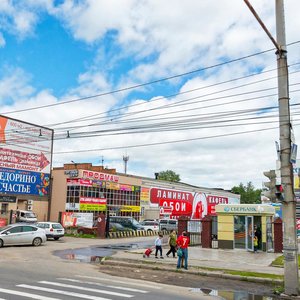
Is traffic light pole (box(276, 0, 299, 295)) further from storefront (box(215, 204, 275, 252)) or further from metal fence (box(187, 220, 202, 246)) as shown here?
metal fence (box(187, 220, 202, 246))

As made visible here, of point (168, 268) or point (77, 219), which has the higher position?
point (77, 219)

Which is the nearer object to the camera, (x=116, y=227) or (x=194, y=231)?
(x=194, y=231)

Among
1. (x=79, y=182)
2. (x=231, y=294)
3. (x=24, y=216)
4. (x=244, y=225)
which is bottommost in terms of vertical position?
(x=231, y=294)

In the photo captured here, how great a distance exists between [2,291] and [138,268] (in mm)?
8234

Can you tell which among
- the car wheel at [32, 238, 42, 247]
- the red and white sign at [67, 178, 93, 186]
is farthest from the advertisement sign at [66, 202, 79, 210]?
the car wheel at [32, 238, 42, 247]

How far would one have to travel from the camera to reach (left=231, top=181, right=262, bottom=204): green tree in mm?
151200

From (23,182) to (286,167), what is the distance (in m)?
36.2

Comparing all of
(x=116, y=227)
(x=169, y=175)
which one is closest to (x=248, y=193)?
(x=169, y=175)

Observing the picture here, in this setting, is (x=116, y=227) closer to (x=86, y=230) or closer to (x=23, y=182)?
(x=86, y=230)

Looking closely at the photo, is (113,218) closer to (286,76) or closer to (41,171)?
(41,171)

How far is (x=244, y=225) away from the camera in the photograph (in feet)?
85.8

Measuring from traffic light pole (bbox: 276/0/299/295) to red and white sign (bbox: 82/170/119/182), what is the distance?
36552 millimetres

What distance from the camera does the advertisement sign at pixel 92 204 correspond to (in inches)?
1858

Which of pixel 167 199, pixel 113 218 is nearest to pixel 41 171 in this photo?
pixel 113 218
